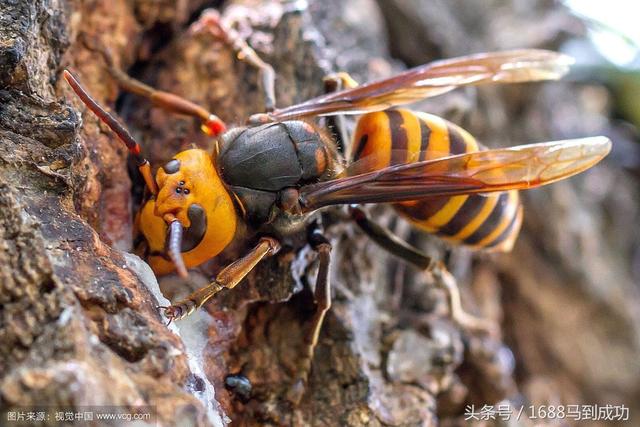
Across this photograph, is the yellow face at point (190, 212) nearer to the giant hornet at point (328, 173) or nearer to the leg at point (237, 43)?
the giant hornet at point (328, 173)

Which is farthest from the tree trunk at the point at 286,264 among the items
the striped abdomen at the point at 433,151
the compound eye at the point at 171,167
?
the striped abdomen at the point at 433,151

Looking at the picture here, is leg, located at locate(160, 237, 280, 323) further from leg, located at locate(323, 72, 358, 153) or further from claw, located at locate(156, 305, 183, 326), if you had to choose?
leg, located at locate(323, 72, 358, 153)

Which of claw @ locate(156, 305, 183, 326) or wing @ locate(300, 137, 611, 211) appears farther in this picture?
wing @ locate(300, 137, 611, 211)

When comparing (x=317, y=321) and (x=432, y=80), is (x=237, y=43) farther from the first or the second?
(x=317, y=321)

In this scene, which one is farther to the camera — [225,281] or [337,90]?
[337,90]

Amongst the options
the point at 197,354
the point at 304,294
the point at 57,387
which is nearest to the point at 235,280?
the point at 197,354

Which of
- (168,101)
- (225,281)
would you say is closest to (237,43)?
(168,101)

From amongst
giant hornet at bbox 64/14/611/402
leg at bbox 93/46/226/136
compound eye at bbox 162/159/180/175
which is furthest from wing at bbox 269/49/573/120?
compound eye at bbox 162/159/180/175
